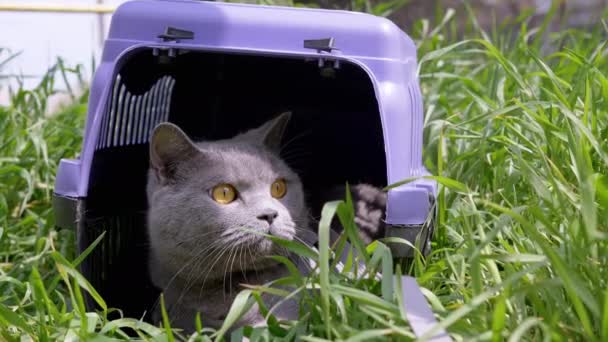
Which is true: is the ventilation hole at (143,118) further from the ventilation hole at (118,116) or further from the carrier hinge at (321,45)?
the carrier hinge at (321,45)

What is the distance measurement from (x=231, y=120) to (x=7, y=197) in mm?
736

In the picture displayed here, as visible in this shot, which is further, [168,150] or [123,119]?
[123,119]

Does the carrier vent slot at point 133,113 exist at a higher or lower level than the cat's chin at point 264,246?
higher

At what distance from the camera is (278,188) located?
5.68ft

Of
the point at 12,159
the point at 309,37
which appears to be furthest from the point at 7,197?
the point at 309,37

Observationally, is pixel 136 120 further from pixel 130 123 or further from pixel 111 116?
pixel 111 116

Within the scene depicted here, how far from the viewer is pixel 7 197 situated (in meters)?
2.14

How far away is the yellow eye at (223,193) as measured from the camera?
5.26 feet

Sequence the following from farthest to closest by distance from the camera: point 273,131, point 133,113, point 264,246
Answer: point 133,113 → point 273,131 → point 264,246

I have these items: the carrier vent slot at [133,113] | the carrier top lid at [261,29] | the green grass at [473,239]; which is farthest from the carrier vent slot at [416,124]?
the carrier vent slot at [133,113]

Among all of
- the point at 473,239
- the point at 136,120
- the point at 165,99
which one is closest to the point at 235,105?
the point at 165,99

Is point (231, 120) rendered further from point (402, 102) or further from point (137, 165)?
point (402, 102)

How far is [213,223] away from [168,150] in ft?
0.75

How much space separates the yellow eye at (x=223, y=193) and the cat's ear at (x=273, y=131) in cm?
24
